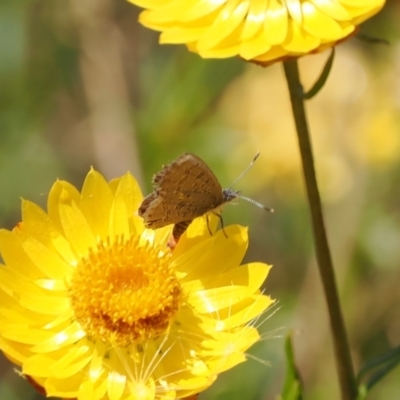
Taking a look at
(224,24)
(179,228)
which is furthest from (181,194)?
(224,24)

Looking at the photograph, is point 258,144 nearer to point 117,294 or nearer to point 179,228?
point 179,228

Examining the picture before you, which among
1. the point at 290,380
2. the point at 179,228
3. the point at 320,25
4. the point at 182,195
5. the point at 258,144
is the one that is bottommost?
the point at 290,380

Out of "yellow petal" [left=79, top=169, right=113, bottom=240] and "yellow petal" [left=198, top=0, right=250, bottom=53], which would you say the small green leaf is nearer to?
"yellow petal" [left=79, top=169, right=113, bottom=240]

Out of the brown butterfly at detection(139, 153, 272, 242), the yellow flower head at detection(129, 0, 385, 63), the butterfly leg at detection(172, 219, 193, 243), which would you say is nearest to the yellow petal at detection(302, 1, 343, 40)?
the yellow flower head at detection(129, 0, 385, 63)

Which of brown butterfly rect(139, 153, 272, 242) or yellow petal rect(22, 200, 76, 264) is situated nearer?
brown butterfly rect(139, 153, 272, 242)

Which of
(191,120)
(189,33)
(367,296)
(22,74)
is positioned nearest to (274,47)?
(189,33)

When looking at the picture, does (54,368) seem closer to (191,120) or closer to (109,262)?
(109,262)
